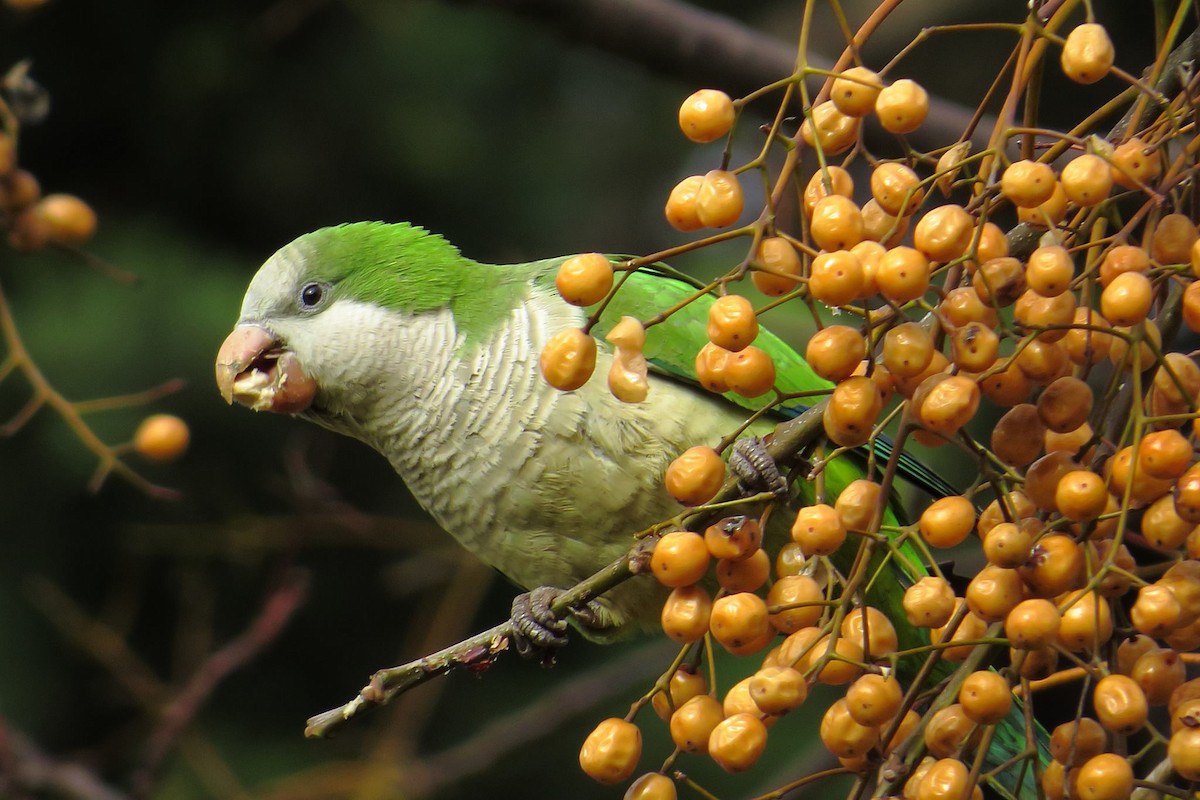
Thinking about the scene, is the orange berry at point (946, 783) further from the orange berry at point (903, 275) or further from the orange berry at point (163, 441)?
the orange berry at point (163, 441)

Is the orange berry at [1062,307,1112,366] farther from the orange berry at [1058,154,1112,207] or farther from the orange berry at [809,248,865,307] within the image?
the orange berry at [809,248,865,307]

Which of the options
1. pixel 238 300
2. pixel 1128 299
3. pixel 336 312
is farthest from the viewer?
pixel 238 300

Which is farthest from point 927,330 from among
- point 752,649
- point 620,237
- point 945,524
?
point 620,237

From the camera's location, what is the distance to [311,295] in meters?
2.50

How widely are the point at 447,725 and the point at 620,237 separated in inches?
95.6

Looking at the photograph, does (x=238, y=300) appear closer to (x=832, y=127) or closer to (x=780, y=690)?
(x=832, y=127)

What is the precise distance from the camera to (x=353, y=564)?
575 centimetres

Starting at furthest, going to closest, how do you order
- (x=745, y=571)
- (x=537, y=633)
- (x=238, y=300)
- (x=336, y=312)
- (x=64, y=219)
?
(x=238, y=300) < (x=336, y=312) < (x=64, y=219) < (x=537, y=633) < (x=745, y=571)

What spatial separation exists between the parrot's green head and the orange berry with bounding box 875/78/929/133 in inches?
48.1

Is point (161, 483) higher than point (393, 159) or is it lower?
lower

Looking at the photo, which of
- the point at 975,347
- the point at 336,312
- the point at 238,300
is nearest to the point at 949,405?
the point at 975,347

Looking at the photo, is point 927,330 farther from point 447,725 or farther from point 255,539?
point 447,725

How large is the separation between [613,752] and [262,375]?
1.26m

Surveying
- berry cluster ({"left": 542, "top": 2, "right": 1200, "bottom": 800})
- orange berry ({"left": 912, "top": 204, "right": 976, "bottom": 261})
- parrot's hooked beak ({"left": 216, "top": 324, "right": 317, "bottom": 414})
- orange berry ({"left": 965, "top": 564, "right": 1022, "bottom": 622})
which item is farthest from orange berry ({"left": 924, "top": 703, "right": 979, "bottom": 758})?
parrot's hooked beak ({"left": 216, "top": 324, "right": 317, "bottom": 414})
